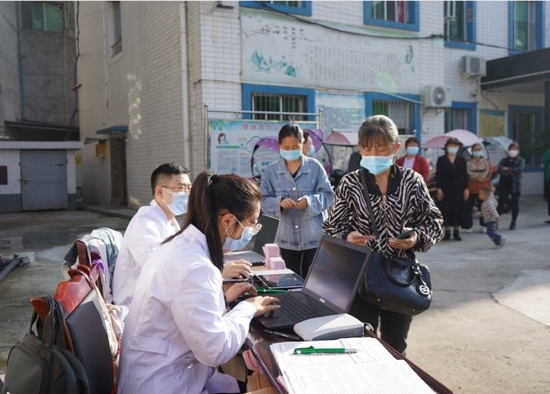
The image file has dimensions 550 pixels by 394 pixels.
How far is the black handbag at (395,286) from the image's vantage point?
2.38 m

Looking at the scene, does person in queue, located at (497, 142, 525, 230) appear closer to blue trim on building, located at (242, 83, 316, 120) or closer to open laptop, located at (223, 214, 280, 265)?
blue trim on building, located at (242, 83, 316, 120)

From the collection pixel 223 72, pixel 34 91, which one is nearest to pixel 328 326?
pixel 223 72

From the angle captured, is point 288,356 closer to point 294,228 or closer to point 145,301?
point 145,301

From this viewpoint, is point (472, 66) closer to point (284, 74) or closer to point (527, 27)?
point (527, 27)

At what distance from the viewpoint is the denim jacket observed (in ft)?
12.2

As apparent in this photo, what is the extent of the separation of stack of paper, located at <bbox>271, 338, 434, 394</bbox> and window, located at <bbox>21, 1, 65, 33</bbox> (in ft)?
65.1

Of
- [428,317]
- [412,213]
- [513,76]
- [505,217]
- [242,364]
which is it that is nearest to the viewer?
[242,364]

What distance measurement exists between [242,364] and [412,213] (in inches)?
44.1

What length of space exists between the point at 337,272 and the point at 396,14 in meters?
10.5

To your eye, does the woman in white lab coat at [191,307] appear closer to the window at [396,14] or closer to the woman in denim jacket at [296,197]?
the woman in denim jacket at [296,197]

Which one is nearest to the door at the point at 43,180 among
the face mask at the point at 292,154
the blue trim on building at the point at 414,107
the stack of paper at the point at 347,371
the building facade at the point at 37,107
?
the building facade at the point at 37,107

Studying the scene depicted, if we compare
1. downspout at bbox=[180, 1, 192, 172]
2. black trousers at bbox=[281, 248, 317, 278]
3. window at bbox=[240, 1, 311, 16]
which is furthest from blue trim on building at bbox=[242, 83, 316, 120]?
black trousers at bbox=[281, 248, 317, 278]

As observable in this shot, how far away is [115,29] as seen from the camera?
13.7 metres

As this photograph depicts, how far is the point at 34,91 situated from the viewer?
18.7 metres
